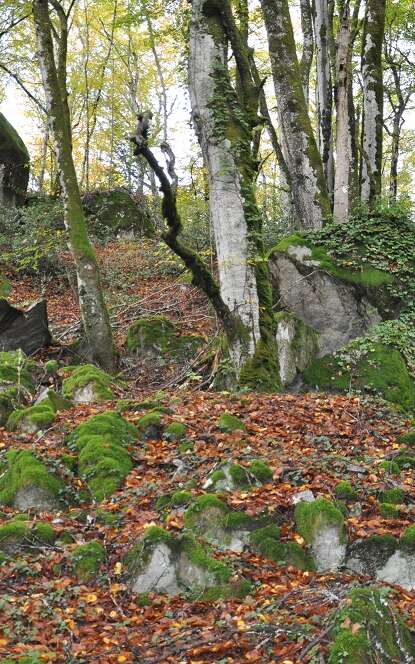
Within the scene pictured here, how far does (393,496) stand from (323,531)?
774 millimetres

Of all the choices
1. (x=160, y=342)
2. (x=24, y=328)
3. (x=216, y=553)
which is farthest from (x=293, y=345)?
(x=216, y=553)

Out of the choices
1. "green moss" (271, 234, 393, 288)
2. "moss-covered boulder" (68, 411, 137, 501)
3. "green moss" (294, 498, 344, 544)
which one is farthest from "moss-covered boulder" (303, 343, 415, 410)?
"green moss" (294, 498, 344, 544)

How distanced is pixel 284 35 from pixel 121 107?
68.9 feet

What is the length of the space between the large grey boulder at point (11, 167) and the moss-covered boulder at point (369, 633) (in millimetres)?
18707

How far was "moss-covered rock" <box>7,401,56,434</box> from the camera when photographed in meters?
6.57

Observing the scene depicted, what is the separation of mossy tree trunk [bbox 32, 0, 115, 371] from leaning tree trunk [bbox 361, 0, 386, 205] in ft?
21.8

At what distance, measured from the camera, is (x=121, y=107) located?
103ft

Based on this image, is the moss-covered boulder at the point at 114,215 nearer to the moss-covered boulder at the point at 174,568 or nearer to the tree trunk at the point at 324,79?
the tree trunk at the point at 324,79

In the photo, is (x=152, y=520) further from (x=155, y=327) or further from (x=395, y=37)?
(x=395, y=37)

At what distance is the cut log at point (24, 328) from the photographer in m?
11.0

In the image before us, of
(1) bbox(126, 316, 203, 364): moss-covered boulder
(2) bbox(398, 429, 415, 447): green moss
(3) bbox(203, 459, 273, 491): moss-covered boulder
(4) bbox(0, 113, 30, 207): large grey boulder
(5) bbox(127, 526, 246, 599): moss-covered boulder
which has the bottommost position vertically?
(5) bbox(127, 526, 246, 599): moss-covered boulder

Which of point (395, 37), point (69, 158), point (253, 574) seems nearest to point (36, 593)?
point (253, 574)

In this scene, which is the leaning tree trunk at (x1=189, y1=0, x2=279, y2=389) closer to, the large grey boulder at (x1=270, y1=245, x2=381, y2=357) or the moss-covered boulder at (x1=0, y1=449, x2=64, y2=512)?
the large grey boulder at (x1=270, y1=245, x2=381, y2=357)

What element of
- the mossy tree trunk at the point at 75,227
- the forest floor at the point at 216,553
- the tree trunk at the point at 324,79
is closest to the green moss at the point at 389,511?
the forest floor at the point at 216,553
